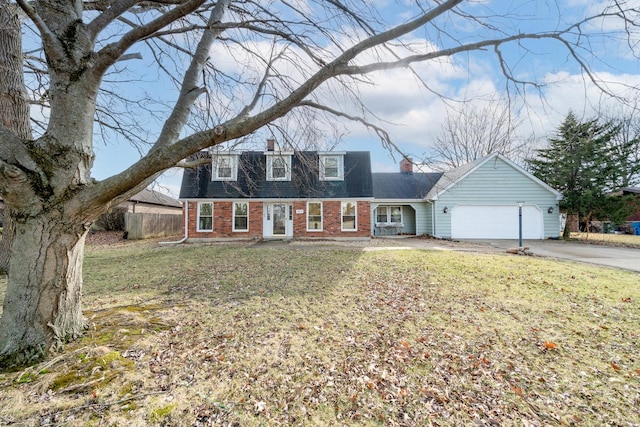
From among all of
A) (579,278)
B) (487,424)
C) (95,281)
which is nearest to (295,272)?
(95,281)

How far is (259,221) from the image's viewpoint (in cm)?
1564

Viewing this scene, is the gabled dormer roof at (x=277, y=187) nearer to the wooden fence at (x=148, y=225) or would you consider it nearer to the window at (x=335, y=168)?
the window at (x=335, y=168)

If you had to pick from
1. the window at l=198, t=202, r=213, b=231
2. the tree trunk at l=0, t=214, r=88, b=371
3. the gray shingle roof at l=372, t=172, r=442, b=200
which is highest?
the gray shingle roof at l=372, t=172, r=442, b=200

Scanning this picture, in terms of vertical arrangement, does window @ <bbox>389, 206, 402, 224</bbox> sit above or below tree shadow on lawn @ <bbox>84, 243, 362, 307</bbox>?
above

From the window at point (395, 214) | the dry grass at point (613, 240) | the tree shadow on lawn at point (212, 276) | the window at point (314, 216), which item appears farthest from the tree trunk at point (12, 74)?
the dry grass at point (613, 240)

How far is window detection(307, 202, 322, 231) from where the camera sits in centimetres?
1568

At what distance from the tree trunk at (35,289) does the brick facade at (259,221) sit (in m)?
12.6

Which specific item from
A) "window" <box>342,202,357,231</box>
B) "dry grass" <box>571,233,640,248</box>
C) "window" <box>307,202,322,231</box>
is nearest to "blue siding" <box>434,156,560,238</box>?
"dry grass" <box>571,233,640,248</box>

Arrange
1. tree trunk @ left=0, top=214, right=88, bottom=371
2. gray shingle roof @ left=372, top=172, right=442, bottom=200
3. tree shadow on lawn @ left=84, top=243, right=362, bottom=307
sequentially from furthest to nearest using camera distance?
gray shingle roof @ left=372, top=172, right=442, bottom=200
tree shadow on lawn @ left=84, top=243, right=362, bottom=307
tree trunk @ left=0, top=214, right=88, bottom=371

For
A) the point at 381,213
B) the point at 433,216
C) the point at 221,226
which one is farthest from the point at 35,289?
the point at 381,213

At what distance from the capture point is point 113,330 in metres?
3.52

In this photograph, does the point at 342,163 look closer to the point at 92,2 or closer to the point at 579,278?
the point at 579,278

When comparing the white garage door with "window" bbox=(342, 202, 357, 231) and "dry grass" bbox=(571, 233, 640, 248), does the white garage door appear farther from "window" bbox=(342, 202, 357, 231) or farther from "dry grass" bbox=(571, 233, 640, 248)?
"window" bbox=(342, 202, 357, 231)

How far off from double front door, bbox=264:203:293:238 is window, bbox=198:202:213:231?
10.0ft
